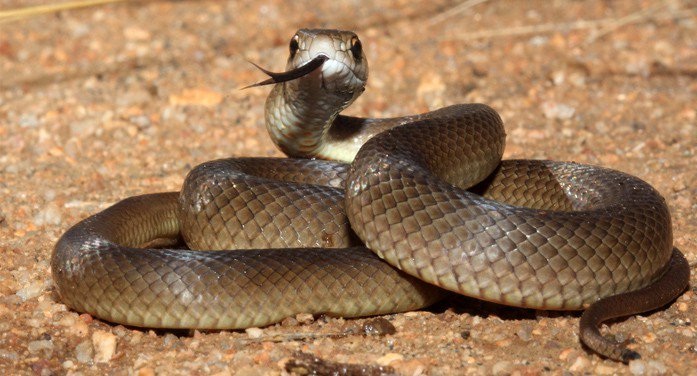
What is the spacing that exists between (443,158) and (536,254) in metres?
1.42

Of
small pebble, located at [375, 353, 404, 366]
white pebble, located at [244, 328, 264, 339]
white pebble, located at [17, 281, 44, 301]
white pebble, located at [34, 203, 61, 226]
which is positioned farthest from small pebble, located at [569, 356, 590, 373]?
white pebble, located at [34, 203, 61, 226]

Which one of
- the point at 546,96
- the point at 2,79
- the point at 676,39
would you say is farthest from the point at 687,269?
the point at 2,79

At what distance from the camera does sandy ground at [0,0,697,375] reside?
518 cm

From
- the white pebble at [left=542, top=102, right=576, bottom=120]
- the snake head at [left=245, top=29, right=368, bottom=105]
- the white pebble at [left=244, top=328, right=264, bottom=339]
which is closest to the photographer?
the white pebble at [left=244, top=328, right=264, bottom=339]

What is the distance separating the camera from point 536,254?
518 cm

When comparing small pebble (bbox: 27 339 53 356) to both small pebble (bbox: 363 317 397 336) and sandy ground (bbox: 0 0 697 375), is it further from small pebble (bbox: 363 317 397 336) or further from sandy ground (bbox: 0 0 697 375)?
small pebble (bbox: 363 317 397 336)

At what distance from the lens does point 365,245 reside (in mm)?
5812

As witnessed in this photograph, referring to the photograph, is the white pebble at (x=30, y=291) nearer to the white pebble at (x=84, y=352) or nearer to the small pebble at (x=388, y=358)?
the white pebble at (x=84, y=352)

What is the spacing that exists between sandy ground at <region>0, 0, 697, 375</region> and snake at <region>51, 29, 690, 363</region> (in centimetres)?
18

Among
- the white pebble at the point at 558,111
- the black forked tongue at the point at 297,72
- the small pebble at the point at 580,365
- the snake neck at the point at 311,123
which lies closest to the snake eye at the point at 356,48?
the black forked tongue at the point at 297,72

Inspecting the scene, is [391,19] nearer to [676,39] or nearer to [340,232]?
[676,39]

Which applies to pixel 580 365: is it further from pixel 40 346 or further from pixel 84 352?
pixel 40 346

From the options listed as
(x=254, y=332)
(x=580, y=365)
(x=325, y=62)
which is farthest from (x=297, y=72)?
(x=580, y=365)

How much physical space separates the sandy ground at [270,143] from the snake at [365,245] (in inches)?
7.1
